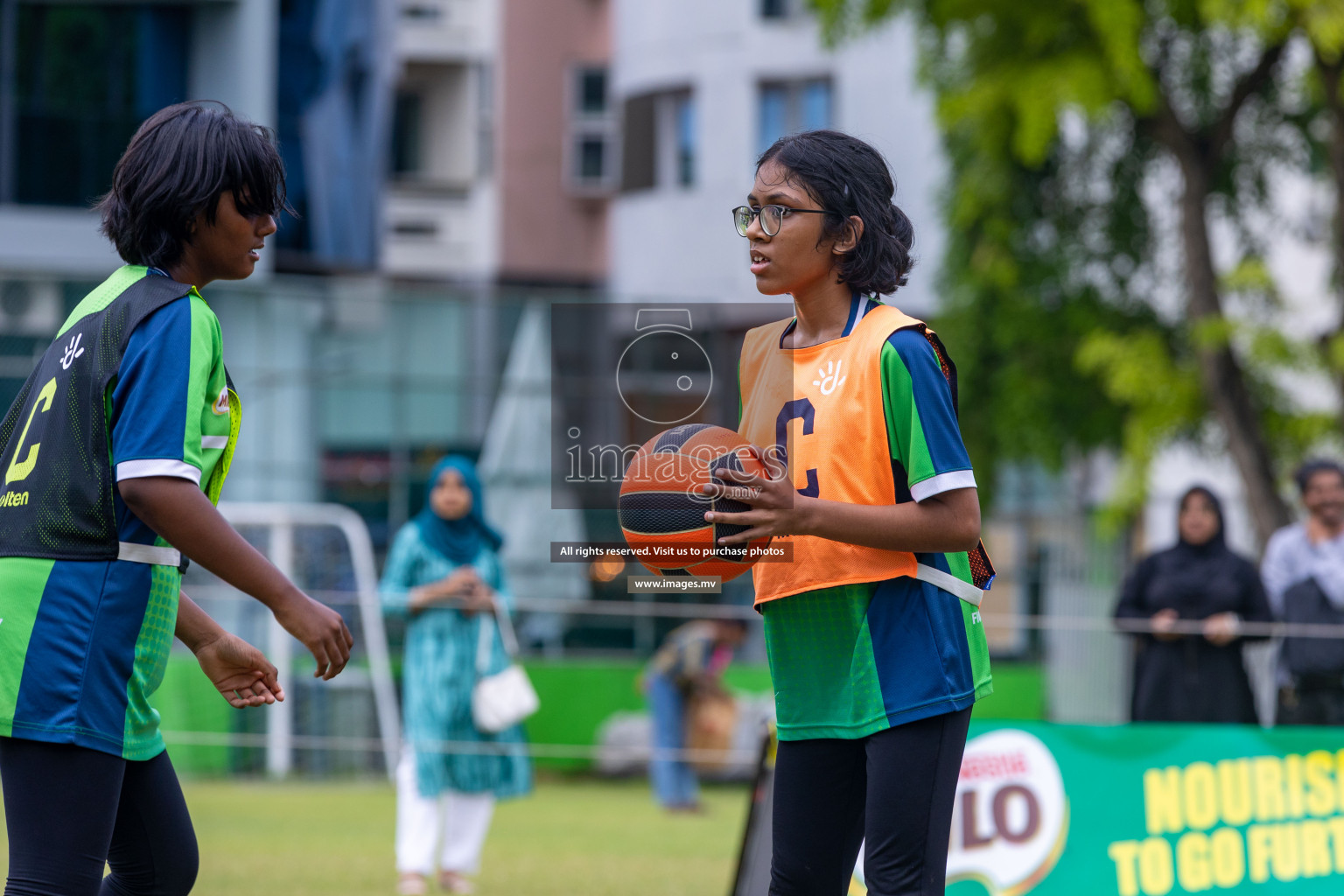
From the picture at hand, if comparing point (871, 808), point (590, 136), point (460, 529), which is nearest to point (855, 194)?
point (871, 808)

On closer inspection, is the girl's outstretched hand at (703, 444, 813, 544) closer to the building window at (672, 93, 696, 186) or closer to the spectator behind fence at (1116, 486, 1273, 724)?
the spectator behind fence at (1116, 486, 1273, 724)

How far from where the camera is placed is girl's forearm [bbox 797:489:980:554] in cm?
322

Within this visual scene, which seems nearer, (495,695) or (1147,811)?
(1147,811)

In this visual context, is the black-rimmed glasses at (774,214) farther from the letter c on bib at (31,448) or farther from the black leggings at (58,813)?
the black leggings at (58,813)

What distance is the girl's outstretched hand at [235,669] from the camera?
3520 millimetres

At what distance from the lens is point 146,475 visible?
302 centimetres

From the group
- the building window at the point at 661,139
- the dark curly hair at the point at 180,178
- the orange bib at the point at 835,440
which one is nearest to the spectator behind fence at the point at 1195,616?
the orange bib at the point at 835,440

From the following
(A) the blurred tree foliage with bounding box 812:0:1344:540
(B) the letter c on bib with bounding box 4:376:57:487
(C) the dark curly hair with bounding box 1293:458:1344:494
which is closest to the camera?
(B) the letter c on bib with bounding box 4:376:57:487

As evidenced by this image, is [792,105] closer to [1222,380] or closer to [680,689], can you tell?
[1222,380]

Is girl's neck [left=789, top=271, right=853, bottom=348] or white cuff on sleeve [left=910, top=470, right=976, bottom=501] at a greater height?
girl's neck [left=789, top=271, right=853, bottom=348]

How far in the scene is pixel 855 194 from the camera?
354cm

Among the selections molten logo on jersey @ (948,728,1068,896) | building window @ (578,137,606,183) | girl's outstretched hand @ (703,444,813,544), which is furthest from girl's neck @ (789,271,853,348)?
building window @ (578,137,606,183)

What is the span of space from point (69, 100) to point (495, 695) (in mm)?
13809

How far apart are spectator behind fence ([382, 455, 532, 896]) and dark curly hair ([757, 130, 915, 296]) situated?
5006mm
